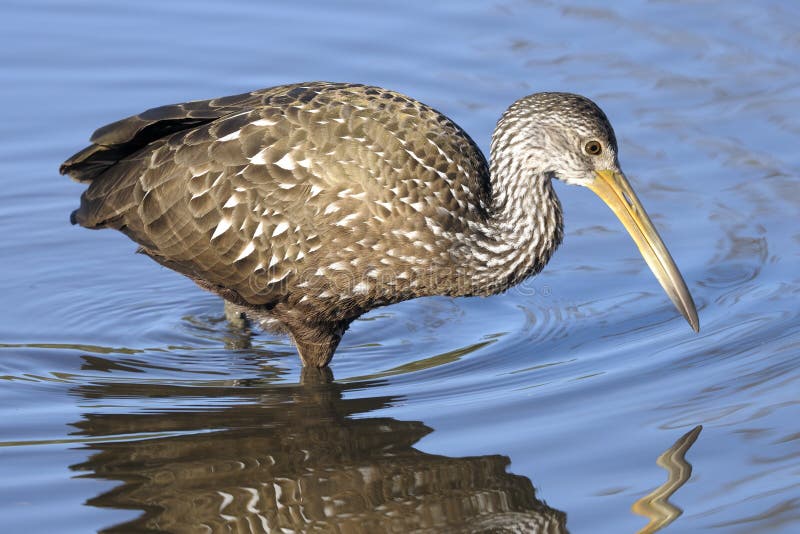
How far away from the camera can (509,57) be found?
12.6 m

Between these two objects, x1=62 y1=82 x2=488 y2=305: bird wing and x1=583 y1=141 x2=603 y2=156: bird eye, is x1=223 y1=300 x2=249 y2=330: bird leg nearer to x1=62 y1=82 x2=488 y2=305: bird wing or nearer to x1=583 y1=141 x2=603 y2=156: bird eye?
Result: x1=62 y1=82 x2=488 y2=305: bird wing

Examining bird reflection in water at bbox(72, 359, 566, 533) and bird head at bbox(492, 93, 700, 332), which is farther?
bird head at bbox(492, 93, 700, 332)

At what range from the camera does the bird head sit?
7992 millimetres

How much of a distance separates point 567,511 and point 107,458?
2492mm

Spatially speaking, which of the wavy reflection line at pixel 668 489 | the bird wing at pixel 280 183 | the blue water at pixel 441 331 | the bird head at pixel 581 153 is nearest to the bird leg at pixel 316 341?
the blue water at pixel 441 331

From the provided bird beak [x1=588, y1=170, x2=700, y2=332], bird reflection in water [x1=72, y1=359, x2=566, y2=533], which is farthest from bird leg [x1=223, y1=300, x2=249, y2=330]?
bird beak [x1=588, y1=170, x2=700, y2=332]

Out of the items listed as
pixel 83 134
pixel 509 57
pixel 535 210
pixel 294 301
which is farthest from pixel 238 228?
pixel 509 57

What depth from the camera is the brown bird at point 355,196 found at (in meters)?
7.97

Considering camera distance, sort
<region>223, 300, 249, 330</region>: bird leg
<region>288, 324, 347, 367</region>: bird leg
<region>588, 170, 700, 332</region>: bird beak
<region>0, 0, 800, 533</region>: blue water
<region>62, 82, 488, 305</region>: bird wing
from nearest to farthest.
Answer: <region>0, 0, 800, 533</region>: blue water → <region>62, 82, 488, 305</region>: bird wing → <region>588, 170, 700, 332</region>: bird beak → <region>288, 324, 347, 367</region>: bird leg → <region>223, 300, 249, 330</region>: bird leg

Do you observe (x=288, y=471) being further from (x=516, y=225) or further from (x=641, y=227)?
(x=641, y=227)

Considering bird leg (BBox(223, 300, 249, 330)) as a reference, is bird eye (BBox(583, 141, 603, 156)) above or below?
above

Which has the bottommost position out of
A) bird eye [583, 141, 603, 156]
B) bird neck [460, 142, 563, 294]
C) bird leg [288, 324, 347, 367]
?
bird leg [288, 324, 347, 367]

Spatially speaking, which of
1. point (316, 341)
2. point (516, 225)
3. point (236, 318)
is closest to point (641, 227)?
point (516, 225)

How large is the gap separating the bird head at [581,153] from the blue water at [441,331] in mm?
724
